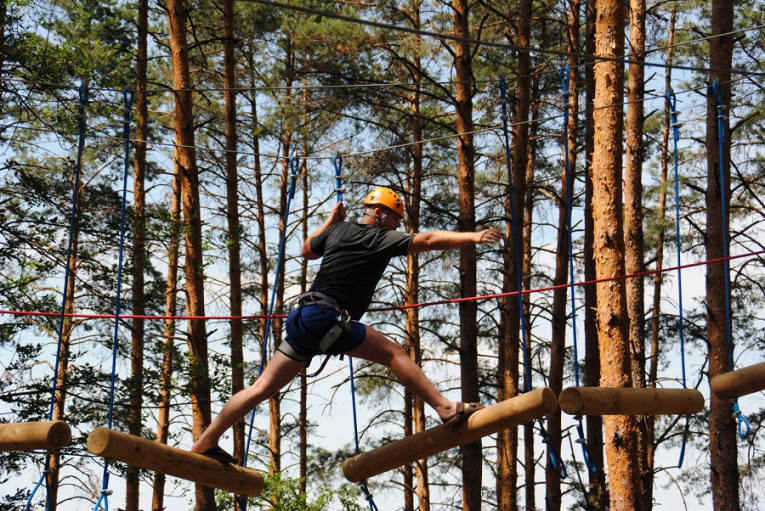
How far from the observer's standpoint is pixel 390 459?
17.7 ft

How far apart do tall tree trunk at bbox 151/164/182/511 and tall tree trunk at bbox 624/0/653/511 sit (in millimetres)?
5518

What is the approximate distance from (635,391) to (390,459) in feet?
4.60

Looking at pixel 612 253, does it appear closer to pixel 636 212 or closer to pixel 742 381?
pixel 742 381

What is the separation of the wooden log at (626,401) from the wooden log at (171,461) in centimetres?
180

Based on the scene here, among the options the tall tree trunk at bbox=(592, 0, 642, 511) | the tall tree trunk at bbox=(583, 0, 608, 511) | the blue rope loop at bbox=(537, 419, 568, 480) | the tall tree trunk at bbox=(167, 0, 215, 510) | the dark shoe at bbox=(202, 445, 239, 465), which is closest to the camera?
the dark shoe at bbox=(202, 445, 239, 465)

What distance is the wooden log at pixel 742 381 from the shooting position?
5242 millimetres

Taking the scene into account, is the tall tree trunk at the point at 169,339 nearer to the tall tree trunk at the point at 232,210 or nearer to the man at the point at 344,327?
the tall tree trunk at the point at 232,210

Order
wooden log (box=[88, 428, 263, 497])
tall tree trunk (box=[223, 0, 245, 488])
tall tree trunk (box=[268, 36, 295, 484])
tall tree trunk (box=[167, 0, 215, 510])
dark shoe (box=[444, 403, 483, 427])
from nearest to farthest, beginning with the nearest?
wooden log (box=[88, 428, 263, 497]), dark shoe (box=[444, 403, 483, 427]), tall tree trunk (box=[167, 0, 215, 510]), tall tree trunk (box=[223, 0, 245, 488]), tall tree trunk (box=[268, 36, 295, 484])

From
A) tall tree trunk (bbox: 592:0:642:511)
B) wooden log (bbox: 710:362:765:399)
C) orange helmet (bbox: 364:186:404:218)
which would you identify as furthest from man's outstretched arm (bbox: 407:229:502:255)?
tall tree trunk (bbox: 592:0:642:511)

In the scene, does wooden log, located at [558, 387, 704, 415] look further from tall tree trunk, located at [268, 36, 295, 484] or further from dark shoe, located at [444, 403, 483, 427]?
tall tree trunk, located at [268, 36, 295, 484]

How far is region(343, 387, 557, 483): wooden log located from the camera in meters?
4.75

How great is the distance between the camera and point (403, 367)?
492 centimetres

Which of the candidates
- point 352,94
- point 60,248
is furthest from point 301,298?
point 352,94

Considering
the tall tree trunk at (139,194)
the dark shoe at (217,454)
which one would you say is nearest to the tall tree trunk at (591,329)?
the tall tree trunk at (139,194)
